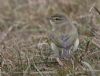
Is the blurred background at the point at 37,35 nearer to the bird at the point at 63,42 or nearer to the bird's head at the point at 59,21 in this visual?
the bird at the point at 63,42

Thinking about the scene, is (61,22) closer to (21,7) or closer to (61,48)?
(61,48)

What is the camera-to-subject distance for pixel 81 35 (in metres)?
9.04

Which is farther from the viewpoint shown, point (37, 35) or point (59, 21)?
point (37, 35)

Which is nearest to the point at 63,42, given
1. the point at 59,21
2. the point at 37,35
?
the point at 59,21

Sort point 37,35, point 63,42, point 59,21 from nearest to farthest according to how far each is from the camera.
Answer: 1. point 63,42
2. point 59,21
3. point 37,35

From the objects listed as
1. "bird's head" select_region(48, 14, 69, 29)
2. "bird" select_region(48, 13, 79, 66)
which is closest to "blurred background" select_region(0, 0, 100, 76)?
"bird" select_region(48, 13, 79, 66)

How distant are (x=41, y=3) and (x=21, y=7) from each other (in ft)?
1.79

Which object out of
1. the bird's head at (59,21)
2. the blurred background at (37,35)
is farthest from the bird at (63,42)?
the bird's head at (59,21)

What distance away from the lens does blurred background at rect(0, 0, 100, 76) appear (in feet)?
25.1

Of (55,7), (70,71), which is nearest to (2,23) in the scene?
(55,7)

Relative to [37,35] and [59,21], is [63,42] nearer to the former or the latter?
[59,21]

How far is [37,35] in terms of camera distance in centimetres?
972

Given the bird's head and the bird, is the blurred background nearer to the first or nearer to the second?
the bird

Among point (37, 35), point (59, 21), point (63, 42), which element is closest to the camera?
point (63, 42)
